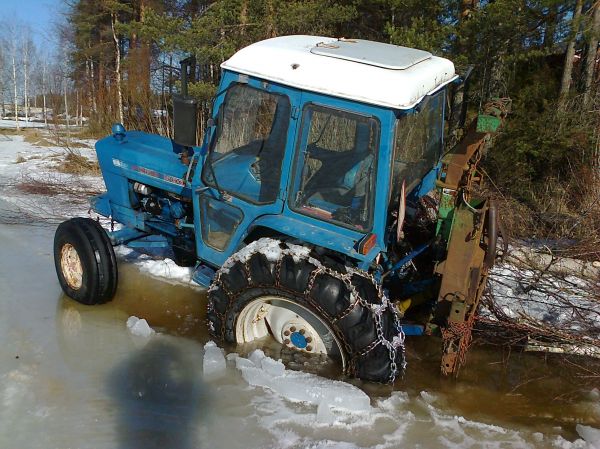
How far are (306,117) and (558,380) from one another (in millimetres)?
2606

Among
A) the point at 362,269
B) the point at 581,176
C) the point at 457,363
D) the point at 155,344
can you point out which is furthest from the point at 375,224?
the point at 581,176

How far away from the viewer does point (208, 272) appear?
4.38 metres

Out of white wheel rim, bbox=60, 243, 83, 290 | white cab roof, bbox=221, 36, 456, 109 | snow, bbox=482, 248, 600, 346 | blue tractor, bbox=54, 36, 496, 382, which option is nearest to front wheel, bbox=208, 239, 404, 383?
blue tractor, bbox=54, 36, 496, 382

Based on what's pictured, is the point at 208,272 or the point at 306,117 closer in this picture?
the point at 306,117

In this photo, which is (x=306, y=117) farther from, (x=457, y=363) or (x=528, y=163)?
(x=528, y=163)

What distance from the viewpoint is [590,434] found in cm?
302

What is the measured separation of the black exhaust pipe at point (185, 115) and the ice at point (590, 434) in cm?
306

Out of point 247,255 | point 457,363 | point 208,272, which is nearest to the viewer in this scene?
point 247,255

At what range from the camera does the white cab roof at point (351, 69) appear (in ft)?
9.46

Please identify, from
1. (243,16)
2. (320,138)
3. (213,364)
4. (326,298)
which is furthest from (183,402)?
(243,16)

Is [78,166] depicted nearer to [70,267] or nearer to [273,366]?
[70,267]

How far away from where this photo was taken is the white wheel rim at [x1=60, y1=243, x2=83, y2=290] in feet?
14.6

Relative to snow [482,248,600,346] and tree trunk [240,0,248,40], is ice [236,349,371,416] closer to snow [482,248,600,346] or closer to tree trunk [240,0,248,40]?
snow [482,248,600,346]

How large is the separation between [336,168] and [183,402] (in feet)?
5.83
